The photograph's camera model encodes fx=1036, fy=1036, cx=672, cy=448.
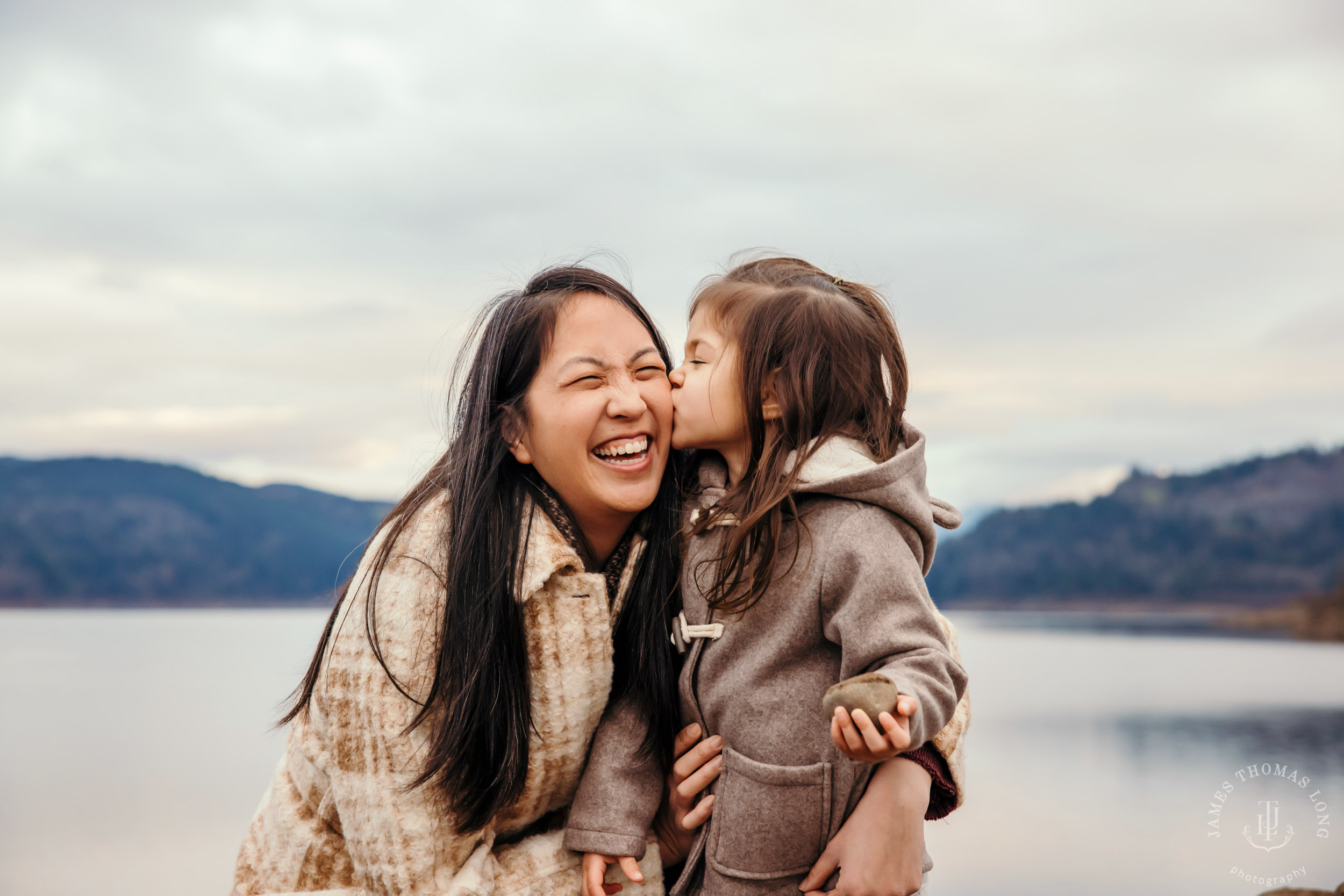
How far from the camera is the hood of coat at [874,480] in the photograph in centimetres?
229

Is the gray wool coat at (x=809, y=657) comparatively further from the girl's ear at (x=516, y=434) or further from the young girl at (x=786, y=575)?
the girl's ear at (x=516, y=434)

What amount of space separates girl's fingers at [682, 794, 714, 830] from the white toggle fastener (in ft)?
1.16

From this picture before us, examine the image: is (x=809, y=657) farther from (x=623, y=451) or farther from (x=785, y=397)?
(x=623, y=451)

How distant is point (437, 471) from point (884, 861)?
4.99 ft

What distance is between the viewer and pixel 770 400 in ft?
7.92

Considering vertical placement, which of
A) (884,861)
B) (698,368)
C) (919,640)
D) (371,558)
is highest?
(698,368)

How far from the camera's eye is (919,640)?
210 centimetres

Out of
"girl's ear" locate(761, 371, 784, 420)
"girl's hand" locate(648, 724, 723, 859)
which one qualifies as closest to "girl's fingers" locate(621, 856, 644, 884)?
"girl's hand" locate(648, 724, 723, 859)

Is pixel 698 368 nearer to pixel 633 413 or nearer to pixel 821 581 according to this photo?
pixel 633 413

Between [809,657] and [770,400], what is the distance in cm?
59

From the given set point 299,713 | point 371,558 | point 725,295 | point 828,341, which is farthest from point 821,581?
point 299,713

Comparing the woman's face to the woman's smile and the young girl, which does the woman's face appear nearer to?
the woman's smile

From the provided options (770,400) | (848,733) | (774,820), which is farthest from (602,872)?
(770,400)

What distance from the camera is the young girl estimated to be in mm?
2260
